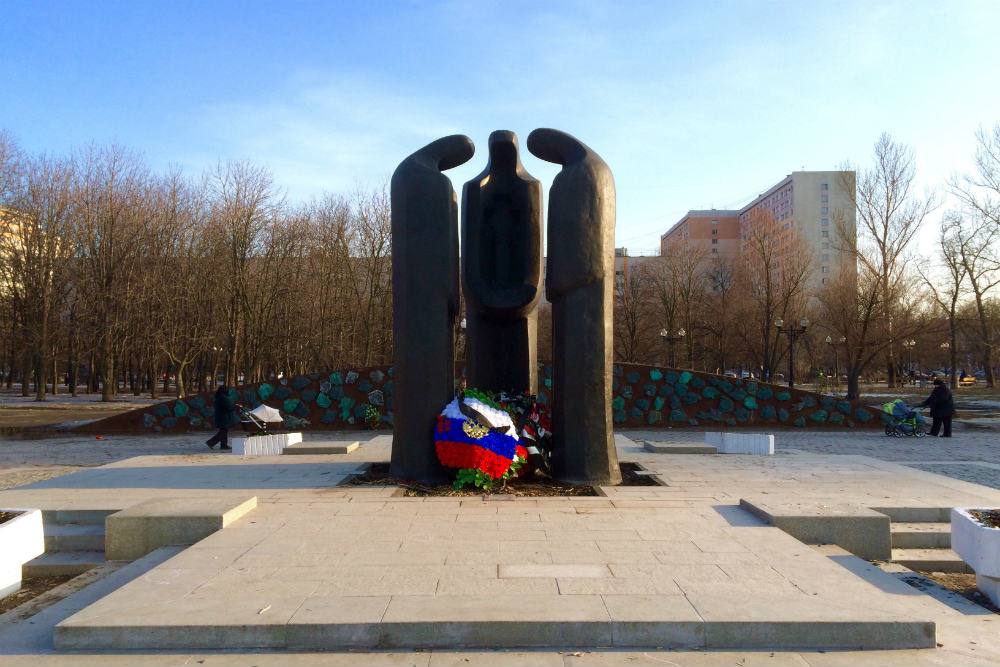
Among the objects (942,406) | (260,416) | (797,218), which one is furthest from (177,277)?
(797,218)

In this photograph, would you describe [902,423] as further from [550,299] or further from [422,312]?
[422,312]

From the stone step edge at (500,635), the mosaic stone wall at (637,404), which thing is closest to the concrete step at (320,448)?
the mosaic stone wall at (637,404)

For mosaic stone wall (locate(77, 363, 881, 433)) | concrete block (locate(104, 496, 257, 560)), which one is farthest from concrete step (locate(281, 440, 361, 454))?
mosaic stone wall (locate(77, 363, 881, 433))

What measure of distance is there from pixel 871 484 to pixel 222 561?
7273 millimetres

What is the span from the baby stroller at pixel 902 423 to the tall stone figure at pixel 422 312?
13058 mm

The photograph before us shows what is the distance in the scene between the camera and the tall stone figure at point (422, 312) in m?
8.26

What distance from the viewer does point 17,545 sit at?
17.3ft

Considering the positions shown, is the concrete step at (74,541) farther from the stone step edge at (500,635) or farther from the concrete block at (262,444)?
the concrete block at (262,444)

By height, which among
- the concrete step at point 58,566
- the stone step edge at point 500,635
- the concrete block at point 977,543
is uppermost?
the concrete block at point 977,543

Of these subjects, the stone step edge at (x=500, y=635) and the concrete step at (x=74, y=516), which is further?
the concrete step at (x=74, y=516)

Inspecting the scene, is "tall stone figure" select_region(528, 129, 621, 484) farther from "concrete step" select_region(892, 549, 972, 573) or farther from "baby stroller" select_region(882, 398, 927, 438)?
"baby stroller" select_region(882, 398, 927, 438)

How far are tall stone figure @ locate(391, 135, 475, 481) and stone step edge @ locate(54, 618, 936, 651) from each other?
14.0 feet

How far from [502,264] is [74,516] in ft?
17.7

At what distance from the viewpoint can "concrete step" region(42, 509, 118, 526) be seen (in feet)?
22.5
